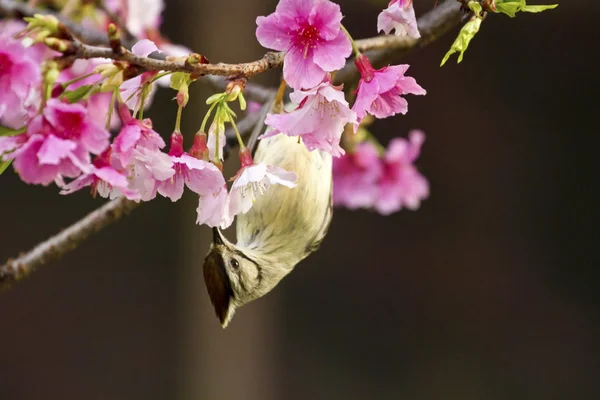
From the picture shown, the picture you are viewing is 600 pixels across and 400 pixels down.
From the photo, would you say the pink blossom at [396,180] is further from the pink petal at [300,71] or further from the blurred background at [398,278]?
the blurred background at [398,278]

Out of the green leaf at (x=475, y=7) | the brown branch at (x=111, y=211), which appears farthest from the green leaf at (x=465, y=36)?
the brown branch at (x=111, y=211)

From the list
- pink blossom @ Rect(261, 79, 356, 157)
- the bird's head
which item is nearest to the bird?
the bird's head

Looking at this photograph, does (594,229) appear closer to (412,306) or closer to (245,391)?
(412,306)

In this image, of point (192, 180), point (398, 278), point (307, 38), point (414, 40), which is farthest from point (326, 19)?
point (398, 278)

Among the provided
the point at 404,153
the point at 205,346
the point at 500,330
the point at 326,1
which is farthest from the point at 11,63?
the point at 500,330

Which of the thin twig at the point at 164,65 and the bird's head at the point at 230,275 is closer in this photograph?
the thin twig at the point at 164,65

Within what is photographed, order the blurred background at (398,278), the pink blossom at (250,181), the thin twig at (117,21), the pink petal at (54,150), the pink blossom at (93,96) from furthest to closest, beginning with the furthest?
the blurred background at (398,278)
the thin twig at (117,21)
the pink blossom at (93,96)
the pink blossom at (250,181)
the pink petal at (54,150)

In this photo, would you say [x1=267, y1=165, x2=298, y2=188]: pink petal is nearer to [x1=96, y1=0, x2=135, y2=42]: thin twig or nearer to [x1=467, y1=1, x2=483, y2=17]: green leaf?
[x1=467, y1=1, x2=483, y2=17]: green leaf

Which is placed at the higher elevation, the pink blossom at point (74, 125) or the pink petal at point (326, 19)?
the pink petal at point (326, 19)
